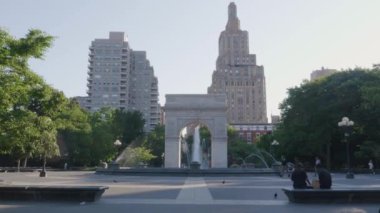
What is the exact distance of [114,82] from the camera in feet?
387

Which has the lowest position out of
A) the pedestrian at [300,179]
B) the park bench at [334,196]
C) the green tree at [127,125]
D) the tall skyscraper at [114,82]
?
the park bench at [334,196]

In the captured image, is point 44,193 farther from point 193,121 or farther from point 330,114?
point 330,114

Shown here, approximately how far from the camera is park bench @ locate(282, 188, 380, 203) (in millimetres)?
12836

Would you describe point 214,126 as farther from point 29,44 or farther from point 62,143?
point 29,44

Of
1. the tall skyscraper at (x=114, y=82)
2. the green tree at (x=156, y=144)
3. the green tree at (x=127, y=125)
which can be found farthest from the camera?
the tall skyscraper at (x=114, y=82)

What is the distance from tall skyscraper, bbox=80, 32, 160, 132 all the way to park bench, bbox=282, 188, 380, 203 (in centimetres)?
10432

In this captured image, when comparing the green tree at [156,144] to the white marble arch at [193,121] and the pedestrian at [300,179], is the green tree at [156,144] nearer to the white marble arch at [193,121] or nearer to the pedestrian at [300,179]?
the white marble arch at [193,121]

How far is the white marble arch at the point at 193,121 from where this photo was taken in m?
48.8

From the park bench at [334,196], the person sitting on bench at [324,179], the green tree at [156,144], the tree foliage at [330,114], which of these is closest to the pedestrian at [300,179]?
the person sitting on bench at [324,179]

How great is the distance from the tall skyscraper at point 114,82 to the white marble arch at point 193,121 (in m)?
67.7

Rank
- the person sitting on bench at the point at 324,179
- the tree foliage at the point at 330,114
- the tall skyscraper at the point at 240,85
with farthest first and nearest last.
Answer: the tall skyscraper at the point at 240,85, the tree foliage at the point at 330,114, the person sitting on bench at the point at 324,179

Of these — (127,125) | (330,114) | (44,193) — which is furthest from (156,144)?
(44,193)

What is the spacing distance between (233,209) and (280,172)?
22144 millimetres

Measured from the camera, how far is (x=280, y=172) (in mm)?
32594
